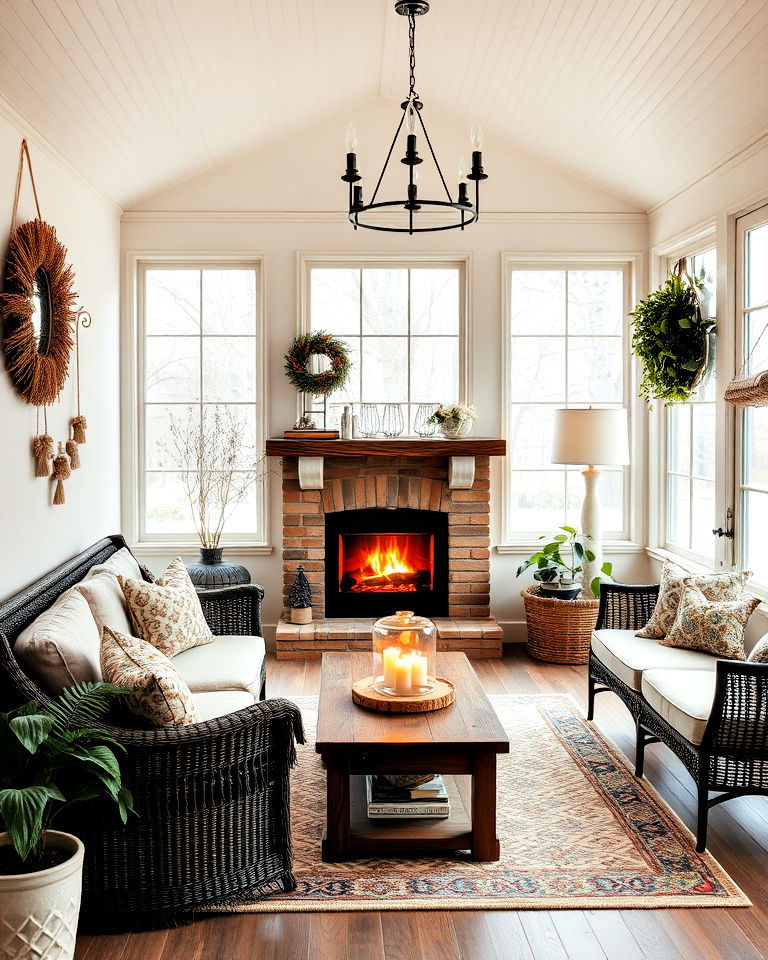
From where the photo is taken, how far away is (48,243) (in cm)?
387

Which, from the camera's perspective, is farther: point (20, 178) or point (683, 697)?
point (20, 178)

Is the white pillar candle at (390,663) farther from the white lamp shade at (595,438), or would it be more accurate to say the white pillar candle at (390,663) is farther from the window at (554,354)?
the window at (554,354)

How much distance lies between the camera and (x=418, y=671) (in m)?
3.33

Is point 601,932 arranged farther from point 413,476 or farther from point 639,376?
point 639,376

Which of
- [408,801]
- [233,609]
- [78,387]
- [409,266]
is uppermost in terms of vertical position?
[409,266]

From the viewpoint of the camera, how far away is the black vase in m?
5.29

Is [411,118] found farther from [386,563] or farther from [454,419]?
[386,563]

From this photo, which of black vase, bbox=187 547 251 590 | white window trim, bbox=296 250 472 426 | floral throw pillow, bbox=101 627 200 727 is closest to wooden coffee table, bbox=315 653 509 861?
floral throw pillow, bbox=101 627 200 727

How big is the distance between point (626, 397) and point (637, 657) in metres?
2.54

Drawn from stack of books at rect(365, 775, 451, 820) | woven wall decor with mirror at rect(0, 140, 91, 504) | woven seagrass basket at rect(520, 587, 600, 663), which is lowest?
stack of books at rect(365, 775, 451, 820)

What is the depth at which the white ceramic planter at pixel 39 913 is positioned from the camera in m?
2.15

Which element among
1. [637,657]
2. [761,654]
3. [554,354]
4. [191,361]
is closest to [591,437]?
[554,354]

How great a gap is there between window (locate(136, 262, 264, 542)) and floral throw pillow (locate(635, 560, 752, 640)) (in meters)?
2.80

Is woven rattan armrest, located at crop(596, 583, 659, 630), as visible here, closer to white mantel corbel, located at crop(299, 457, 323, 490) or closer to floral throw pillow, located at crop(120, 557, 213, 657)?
floral throw pillow, located at crop(120, 557, 213, 657)
